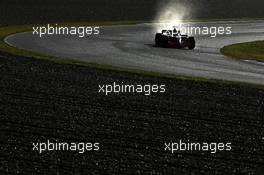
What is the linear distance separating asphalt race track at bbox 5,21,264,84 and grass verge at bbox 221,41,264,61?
1.82ft

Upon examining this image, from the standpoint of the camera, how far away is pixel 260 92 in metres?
16.6

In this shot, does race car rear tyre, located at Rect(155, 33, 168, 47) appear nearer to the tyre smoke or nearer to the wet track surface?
the wet track surface

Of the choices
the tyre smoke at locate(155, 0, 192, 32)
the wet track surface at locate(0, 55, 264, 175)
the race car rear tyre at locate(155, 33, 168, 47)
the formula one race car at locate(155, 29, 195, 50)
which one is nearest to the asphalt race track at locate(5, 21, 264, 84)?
the race car rear tyre at locate(155, 33, 168, 47)

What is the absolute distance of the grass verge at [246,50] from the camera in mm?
26359

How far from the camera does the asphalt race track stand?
2075 cm

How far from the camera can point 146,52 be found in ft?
85.7

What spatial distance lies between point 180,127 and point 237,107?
8.48ft

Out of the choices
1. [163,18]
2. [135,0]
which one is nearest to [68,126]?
[163,18]

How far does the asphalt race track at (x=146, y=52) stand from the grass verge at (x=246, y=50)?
0.55 metres

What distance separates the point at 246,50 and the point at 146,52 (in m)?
5.47

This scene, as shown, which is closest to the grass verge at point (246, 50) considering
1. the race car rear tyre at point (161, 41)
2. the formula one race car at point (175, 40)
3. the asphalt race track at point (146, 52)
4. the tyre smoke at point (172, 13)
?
the asphalt race track at point (146, 52)

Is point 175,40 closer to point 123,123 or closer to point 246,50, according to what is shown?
point 246,50

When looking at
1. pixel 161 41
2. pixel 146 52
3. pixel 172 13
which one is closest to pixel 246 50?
pixel 161 41

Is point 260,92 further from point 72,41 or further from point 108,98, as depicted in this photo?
point 72,41
